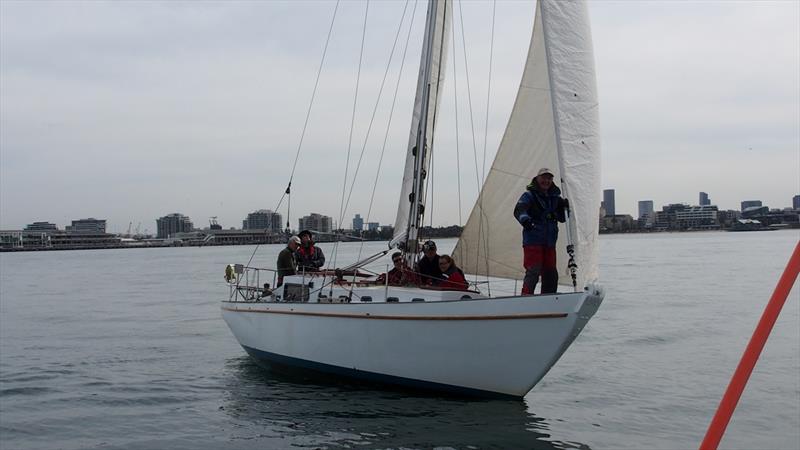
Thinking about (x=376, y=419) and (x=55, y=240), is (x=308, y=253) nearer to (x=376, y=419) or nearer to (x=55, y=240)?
(x=376, y=419)

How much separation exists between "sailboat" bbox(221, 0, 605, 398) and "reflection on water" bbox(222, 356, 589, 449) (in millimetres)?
329

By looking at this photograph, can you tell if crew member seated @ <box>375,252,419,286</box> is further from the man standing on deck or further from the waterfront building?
the waterfront building

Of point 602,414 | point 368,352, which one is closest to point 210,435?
point 368,352

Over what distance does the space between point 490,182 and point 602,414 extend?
12.7 feet

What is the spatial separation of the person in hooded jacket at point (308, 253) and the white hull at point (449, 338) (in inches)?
68.2

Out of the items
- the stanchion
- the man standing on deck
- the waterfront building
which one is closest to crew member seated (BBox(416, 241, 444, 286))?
the man standing on deck

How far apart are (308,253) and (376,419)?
14.4 ft

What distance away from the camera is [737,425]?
36.0 feet

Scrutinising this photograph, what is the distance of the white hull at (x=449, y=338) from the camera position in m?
9.89

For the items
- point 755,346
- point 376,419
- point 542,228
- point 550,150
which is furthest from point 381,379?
point 755,346

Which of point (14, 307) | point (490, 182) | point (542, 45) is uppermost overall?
point (542, 45)

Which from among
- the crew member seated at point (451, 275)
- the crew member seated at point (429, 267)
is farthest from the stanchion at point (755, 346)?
the crew member seated at point (429, 267)

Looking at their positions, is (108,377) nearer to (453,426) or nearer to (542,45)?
(453,426)

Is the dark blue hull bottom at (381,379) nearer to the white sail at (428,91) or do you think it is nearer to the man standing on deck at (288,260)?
the man standing on deck at (288,260)
